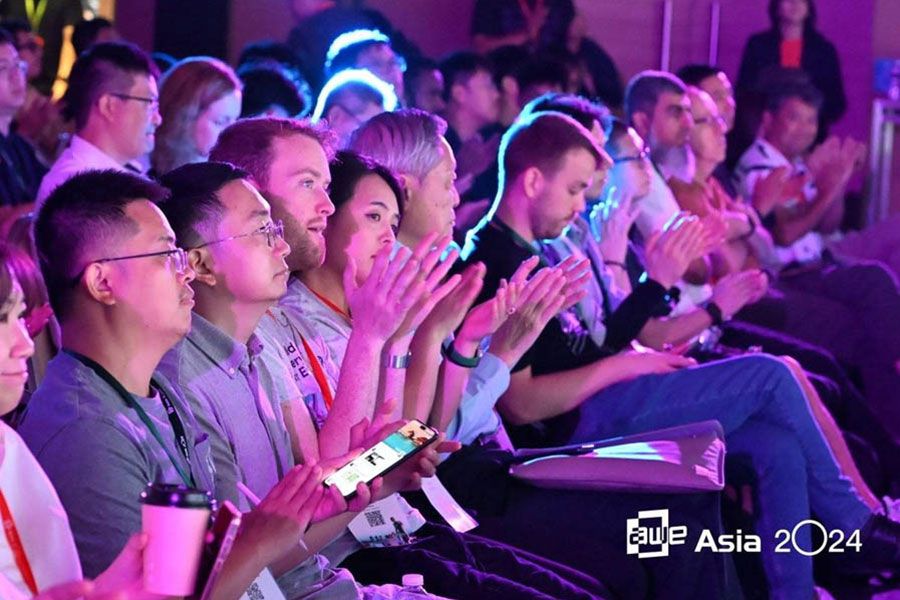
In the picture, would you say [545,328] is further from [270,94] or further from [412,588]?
[270,94]

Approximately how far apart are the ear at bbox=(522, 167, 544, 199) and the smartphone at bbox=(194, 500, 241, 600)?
2.18 metres

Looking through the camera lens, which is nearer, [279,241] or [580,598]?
[279,241]

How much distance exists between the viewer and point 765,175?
610 centimetres

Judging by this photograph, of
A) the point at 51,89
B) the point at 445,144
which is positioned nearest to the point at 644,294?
the point at 445,144

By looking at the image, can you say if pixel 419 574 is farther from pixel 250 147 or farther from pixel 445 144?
pixel 445 144

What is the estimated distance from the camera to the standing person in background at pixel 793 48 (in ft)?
23.9

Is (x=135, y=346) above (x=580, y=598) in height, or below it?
above

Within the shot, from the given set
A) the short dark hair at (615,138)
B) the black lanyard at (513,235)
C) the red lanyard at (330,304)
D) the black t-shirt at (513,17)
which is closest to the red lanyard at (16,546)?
the red lanyard at (330,304)

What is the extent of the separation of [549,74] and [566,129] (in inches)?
78.5

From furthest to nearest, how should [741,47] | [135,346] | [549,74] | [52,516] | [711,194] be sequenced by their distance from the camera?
1. [741,47]
2. [549,74]
3. [711,194]
4. [135,346]
5. [52,516]

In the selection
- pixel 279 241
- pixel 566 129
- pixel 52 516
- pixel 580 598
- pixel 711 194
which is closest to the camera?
pixel 52 516

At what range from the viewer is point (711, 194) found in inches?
205

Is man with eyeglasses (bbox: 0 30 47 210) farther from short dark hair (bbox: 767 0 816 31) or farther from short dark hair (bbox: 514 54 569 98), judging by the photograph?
short dark hair (bbox: 767 0 816 31)

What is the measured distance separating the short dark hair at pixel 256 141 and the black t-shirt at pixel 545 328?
28.7 inches
